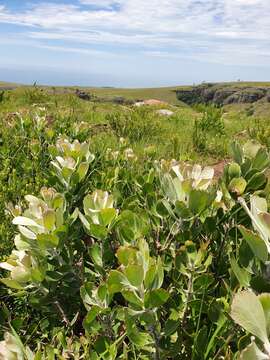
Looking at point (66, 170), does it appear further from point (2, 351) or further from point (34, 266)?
point (2, 351)

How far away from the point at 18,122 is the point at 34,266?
3.46 metres

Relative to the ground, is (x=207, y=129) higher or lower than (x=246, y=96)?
lower

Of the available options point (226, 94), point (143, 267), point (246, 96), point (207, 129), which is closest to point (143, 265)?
point (143, 267)

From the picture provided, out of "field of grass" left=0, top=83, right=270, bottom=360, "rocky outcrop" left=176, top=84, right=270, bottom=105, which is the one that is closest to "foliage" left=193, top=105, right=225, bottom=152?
"field of grass" left=0, top=83, right=270, bottom=360

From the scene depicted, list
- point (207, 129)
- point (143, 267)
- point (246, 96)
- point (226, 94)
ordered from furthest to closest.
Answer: point (226, 94) → point (246, 96) → point (207, 129) → point (143, 267)

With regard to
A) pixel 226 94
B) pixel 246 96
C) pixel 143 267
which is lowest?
pixel 143 267

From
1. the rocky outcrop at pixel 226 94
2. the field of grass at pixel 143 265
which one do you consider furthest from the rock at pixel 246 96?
the field of grass at pixel 143 265

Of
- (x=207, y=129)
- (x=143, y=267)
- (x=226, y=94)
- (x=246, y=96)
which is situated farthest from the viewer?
(x=226, y=94)

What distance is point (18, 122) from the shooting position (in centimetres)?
527

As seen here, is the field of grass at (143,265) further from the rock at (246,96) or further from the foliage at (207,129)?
the rock at (246,96)

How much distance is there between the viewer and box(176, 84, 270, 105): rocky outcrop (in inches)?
5167

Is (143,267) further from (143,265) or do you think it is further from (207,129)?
(207,129)

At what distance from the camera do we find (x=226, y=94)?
147000 millimetres

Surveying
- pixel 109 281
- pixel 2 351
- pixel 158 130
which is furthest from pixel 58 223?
pixel 158 130
